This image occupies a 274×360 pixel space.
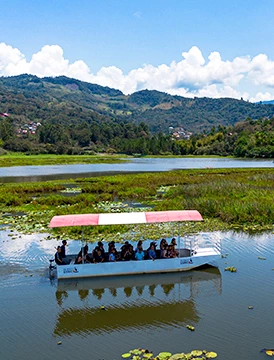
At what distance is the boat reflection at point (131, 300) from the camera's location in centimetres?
1337

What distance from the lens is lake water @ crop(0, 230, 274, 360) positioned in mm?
11773

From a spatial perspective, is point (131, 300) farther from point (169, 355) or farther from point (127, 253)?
point (169, 355)

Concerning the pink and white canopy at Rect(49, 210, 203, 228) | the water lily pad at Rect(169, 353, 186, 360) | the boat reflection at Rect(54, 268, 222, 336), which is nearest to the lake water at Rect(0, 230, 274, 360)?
the boat reflection at Rect(54, 268, 222, 336)

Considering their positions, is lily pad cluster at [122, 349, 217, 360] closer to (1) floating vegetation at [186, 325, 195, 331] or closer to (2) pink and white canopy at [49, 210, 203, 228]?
(1) floating vegetation at [186, 325, 195, 331]

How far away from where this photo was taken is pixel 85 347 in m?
11.8

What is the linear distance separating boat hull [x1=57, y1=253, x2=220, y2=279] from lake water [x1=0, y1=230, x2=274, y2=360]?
1.17 ft

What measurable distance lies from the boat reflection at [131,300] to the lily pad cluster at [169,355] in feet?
6.09

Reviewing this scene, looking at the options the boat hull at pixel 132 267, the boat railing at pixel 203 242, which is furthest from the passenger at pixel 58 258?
the boat railing at pixel 203 242

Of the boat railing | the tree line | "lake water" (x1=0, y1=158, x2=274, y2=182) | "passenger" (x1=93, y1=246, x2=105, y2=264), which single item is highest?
the tree line

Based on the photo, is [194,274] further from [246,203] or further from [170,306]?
[246,203]

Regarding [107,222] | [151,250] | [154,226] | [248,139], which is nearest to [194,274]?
[151,250]

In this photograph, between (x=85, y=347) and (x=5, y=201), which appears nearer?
(x=85, y=347)

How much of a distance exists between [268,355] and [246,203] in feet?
64.0

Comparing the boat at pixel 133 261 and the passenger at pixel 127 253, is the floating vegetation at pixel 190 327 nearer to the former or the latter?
the boat at pixel 133 261
